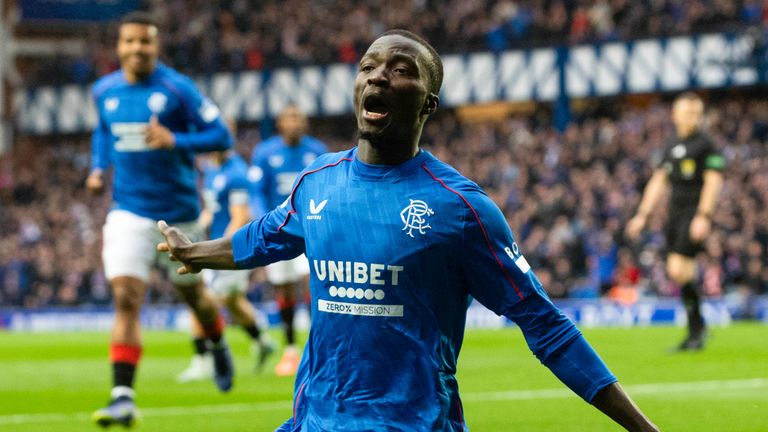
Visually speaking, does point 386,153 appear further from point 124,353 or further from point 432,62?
point 124,353

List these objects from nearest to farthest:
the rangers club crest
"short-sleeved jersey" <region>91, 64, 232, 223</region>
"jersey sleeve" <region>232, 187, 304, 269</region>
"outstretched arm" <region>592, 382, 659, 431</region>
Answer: "outstretched arm" <region>592, 382, 659, 431</region> → the rangers club crest → "jersey sleeve" <region>232, 187, 304, 269</region> → "short-sleeved jersey" <region>91, 64, 232, 223</region>

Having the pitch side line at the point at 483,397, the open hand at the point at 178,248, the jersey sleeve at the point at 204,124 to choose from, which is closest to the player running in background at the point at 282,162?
the pitch side line at the point at 483,397

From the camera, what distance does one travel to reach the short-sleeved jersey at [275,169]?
13.5m

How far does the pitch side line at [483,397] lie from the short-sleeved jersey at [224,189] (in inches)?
165

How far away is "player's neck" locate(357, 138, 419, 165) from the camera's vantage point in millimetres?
4094

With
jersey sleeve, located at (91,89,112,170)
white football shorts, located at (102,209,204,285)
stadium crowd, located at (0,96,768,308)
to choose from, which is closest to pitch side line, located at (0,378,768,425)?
white football shorts, located at (102,209,204,285)

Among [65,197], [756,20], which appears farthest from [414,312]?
[65,197]

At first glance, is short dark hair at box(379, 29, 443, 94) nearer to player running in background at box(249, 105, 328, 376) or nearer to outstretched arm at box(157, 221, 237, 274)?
outstretched arm at box(157, 221, 237, 274)

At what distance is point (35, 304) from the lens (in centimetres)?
3200

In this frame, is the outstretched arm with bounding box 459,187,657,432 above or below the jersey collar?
below

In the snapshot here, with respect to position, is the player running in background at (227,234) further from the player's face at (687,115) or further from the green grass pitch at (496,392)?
the player's face at (687,115)

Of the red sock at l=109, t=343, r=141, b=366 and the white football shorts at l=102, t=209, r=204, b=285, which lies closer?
the red sock at l=109, t=343, r=141, b=366

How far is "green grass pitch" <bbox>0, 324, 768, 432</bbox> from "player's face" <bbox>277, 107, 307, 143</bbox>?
239 centimetres

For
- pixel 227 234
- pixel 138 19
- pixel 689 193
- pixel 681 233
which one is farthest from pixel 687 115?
pixel 138 19
